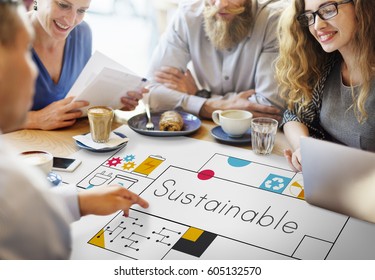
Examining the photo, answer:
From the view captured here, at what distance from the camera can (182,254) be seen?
115 cm

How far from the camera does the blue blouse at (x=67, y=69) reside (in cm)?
198

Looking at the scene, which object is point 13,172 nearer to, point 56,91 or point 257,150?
point 257,150

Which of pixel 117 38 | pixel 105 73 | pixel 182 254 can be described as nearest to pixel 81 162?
pixel 105 73

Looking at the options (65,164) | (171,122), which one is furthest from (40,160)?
(171,122)

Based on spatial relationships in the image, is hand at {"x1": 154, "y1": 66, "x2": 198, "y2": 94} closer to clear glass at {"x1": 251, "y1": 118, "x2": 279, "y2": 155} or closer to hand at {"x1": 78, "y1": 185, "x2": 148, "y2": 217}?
clear glass at {"x1": 251, "y1": 118, "x2": 279, "y2": 155}

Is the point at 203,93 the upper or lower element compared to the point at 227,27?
lower

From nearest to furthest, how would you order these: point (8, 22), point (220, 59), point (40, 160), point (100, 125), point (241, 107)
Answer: point (8, 22), point (40, 160), point (100, 125), point (241, 107), point (220, 59)

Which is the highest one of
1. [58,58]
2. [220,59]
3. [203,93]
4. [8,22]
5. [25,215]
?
[8,22]

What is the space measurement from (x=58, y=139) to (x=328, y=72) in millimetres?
974

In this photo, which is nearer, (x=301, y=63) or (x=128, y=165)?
(x=128, y=165)

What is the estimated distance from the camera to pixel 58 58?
2074 mm

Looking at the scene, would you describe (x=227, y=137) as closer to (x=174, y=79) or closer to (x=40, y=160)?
(x=174, y=79)

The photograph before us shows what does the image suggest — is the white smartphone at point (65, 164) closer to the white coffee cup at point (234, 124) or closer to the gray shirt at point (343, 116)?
the white coffee cup at point (234, 124)

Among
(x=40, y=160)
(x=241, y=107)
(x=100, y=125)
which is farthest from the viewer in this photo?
(x=241, y=107)
